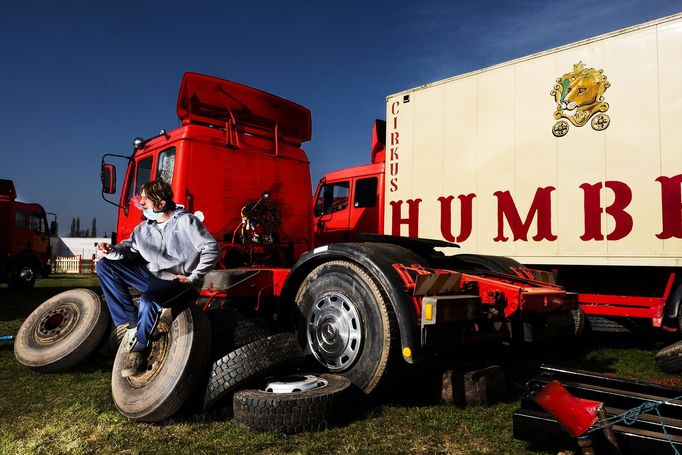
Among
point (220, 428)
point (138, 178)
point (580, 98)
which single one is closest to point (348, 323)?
point (220, 428)

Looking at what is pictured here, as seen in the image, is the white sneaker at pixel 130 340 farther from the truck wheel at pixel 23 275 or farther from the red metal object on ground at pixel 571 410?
the truck wheel at pixel 23 275

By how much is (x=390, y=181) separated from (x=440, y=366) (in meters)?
3.46

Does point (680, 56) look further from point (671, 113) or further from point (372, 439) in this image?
point (372, 439)

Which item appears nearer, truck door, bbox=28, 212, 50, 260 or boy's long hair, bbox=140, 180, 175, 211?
boy's long hair, bbox=140, 180, 175, 211

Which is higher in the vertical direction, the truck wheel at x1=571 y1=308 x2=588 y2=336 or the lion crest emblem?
the lion crest emblem

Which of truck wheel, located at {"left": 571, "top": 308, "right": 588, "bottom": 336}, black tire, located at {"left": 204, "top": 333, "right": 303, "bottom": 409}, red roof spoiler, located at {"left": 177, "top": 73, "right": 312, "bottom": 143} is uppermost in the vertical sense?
red roof spoiler, located at {"left": 177, "top": 73, "right": 312, "bottom": 143}

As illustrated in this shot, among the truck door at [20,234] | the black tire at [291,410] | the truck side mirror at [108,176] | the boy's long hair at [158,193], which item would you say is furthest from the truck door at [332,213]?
the truck door at [20,234]

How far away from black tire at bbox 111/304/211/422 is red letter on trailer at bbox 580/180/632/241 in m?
4.04

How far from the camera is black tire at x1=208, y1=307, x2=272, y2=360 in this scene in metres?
3.63

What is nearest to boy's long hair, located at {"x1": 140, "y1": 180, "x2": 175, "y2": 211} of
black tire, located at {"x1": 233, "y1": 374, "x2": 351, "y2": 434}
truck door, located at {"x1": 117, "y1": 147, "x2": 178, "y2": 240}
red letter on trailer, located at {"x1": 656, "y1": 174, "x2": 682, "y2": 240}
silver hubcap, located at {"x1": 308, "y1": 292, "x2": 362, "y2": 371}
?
silver hubcap, located at {"x1": 308, "y1": 292, "x2": 362, "y2": 371}

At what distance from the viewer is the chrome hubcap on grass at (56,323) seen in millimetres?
4941

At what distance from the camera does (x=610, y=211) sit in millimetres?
5191

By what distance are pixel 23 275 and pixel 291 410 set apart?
15.9 meters

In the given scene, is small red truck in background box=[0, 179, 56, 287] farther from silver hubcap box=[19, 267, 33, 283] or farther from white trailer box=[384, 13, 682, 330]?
white trailer box=[384, 13, 682, 330]
